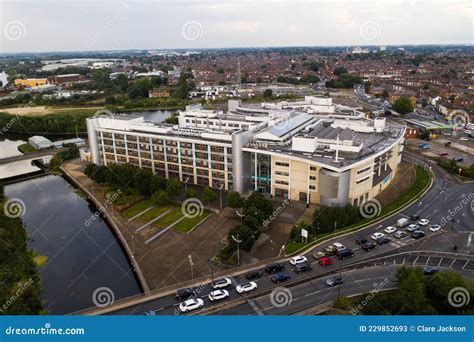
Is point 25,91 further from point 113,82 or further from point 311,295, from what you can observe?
point 311,295

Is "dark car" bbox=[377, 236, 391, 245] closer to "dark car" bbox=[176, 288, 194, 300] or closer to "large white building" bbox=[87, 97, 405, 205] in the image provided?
"large white building" bbox=[87, 97, 405, 205]

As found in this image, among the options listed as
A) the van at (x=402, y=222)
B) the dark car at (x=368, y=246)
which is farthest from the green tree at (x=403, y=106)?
the dark car at (x=368, y=246)

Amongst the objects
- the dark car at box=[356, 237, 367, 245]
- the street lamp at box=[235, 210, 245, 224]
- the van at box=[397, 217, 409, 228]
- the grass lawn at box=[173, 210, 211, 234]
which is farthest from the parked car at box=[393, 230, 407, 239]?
the grass lawn at box=[173, 210, 211, 234]

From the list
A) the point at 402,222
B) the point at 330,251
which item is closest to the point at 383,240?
the point at 402,222

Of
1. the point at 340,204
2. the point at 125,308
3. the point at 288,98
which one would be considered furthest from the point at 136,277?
the point at 288,98

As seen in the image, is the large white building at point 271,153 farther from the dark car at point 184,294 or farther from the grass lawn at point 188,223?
the dark car at point 184,294

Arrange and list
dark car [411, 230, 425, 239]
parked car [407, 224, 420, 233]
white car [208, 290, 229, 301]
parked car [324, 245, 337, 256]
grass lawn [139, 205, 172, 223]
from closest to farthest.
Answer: white car [208, 290, 229, 301] → parked car [324, 245, 337, 256] → dark car [411, 230, 425, 239] → parked car [407, 224, 420, 233] → grass lawn [139, 205, 172, 223]
